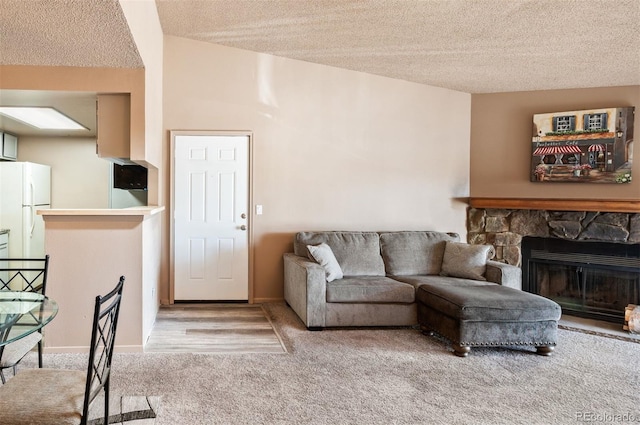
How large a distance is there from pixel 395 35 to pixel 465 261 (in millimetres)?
2292

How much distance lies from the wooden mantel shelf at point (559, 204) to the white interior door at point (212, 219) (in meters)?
2.75

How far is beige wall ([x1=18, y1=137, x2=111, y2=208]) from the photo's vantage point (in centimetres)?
616

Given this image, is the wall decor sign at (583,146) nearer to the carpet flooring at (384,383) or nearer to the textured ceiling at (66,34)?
the carpet flooring at (384,383)

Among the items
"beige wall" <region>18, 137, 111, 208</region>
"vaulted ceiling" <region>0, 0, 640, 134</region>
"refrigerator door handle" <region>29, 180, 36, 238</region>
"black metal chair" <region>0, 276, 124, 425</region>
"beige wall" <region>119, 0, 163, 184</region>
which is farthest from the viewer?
"beige wall" <region>18, 137, 111, 208</region>

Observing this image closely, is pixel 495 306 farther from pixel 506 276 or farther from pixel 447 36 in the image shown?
pixel 447 36

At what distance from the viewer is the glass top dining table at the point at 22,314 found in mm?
1780

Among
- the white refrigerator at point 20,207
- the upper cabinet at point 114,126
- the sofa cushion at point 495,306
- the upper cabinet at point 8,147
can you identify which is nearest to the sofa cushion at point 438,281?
the sofa cushion at point 495,306

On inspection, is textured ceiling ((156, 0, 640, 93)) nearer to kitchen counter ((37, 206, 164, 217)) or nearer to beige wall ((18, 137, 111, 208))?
kitchen counter ((37, 206, 164, 217))

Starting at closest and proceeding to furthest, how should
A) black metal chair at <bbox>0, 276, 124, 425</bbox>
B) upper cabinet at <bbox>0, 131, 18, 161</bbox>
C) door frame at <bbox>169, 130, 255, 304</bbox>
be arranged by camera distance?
1. black metal chair at <bbox>0, 276, 124, 425</bbox>
2. door frame at <bbox>169, 130, 255, 304</bbox>
3. upper cabinet at <bbox>0, 131, 18, 161</bbox>

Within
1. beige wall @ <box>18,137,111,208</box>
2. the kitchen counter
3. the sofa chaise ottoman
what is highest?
beige wall @ <box>18,137,111,208</box>

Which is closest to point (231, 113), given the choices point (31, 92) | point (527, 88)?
point (31, 92)

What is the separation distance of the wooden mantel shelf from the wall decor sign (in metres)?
0.24

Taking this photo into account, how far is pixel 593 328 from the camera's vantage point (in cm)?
425

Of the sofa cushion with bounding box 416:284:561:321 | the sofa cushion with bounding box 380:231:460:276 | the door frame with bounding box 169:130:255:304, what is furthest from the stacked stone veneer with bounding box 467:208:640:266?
the door frame with bounding box 169:130:255:304
